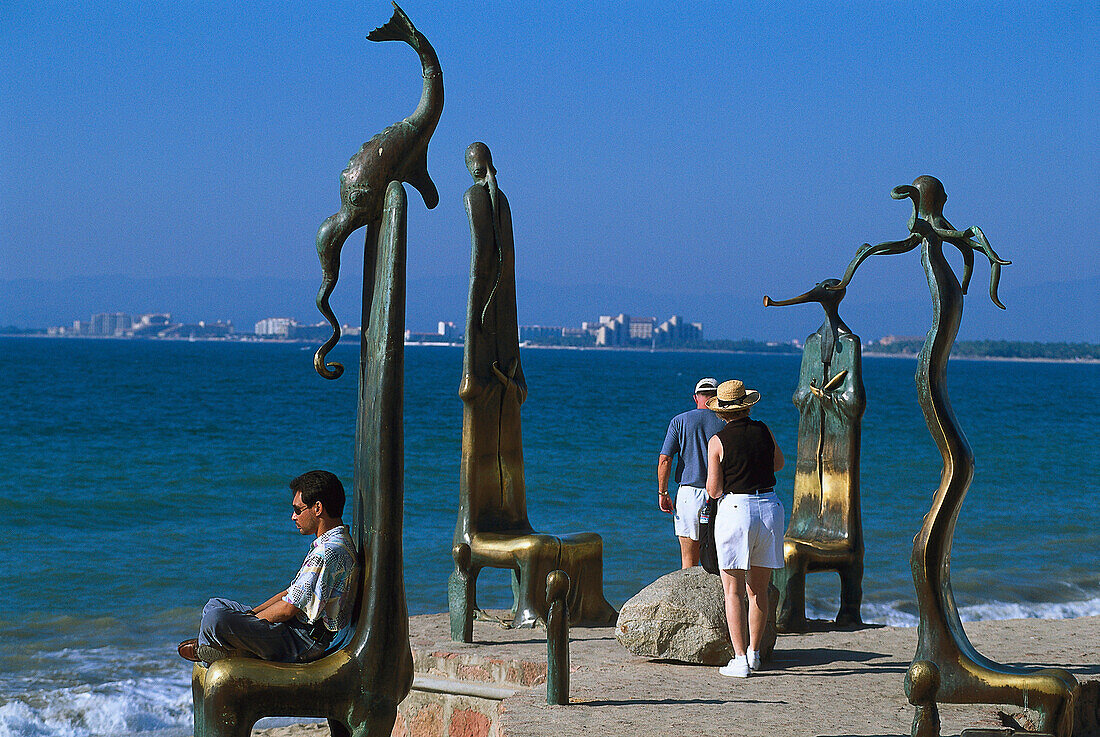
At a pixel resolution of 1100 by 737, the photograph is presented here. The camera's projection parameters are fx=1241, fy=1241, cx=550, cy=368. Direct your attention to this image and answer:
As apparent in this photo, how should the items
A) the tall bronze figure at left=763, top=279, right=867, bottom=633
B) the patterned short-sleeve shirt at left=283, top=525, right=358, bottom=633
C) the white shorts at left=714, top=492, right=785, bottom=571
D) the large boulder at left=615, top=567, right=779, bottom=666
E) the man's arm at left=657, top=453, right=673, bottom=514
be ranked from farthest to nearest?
1. the man's arm at left=657, top=453, right=673, bottom=514
2. the tall bronze figure at left=763, top=279, right=867, bottom=633
3. the large boulder at left=615, top=567, right=779, bottom=666
4. the white shorts at left=714, top=492, right=785, bottom=571
5. the patterned short-sleeve shirt at left=283, top=525, right=358, bottom=633

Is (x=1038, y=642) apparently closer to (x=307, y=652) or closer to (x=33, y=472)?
(x=307, y=652)

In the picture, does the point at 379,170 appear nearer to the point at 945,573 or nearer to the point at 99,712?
the point at 945,573

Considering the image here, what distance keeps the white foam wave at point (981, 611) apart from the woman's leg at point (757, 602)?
636cm

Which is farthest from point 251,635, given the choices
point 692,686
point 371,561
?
point 692,686

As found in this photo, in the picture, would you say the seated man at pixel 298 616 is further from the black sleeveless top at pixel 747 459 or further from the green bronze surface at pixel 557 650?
the black sleeveless top at pixel 747 459

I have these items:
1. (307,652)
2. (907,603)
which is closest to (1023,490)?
(907,603)

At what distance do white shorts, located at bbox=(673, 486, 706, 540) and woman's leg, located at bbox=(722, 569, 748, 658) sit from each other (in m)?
1.59

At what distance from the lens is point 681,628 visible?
23.8 ft

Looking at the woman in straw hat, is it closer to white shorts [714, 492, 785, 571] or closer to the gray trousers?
white shorts [714, 492, 785, 571]

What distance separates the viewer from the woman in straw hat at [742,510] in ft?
22.5

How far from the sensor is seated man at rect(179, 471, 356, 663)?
467 centimetres

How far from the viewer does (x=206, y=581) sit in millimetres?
15969

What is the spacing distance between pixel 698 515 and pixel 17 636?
8197 millimetres

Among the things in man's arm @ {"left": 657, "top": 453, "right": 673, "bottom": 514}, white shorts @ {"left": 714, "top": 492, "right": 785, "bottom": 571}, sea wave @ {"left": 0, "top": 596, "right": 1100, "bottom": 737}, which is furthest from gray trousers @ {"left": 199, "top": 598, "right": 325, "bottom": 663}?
sea wave @ {"left": 0, "top": 596, "right": 1100, "bottom": 737}
